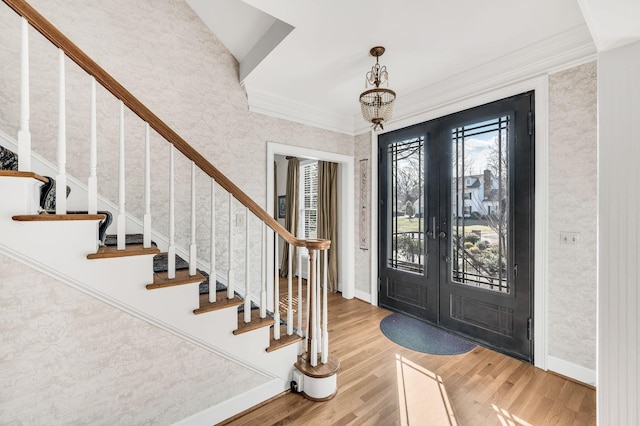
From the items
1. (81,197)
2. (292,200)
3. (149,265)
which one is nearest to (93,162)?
(149,265)

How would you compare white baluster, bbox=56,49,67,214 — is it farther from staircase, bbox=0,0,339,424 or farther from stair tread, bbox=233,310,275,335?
stair tread, bbox=233,310,275,335

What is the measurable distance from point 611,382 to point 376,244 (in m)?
2.66

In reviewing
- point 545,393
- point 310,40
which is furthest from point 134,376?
point 545,393

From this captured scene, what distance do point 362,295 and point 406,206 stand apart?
5.03 ft

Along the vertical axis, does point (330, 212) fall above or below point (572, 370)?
above

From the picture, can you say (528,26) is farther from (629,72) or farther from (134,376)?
(134,376)

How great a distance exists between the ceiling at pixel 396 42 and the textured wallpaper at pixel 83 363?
2138 millimetres

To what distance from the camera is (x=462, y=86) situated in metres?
2.85

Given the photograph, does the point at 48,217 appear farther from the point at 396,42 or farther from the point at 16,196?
the point at 396,42

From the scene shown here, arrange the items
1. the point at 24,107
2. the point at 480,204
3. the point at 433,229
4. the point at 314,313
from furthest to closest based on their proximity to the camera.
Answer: the point at 433,229, the point at 480,204, the point at 314,313, the point at 24,107

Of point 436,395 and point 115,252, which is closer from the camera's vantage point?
point 115,252

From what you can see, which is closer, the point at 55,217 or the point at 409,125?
the point at 55,217

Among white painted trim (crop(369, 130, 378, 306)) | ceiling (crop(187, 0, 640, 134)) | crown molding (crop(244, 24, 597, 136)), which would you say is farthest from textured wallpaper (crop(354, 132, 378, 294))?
ceiling (crop(187, 0, 640, 134))

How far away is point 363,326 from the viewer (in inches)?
127
